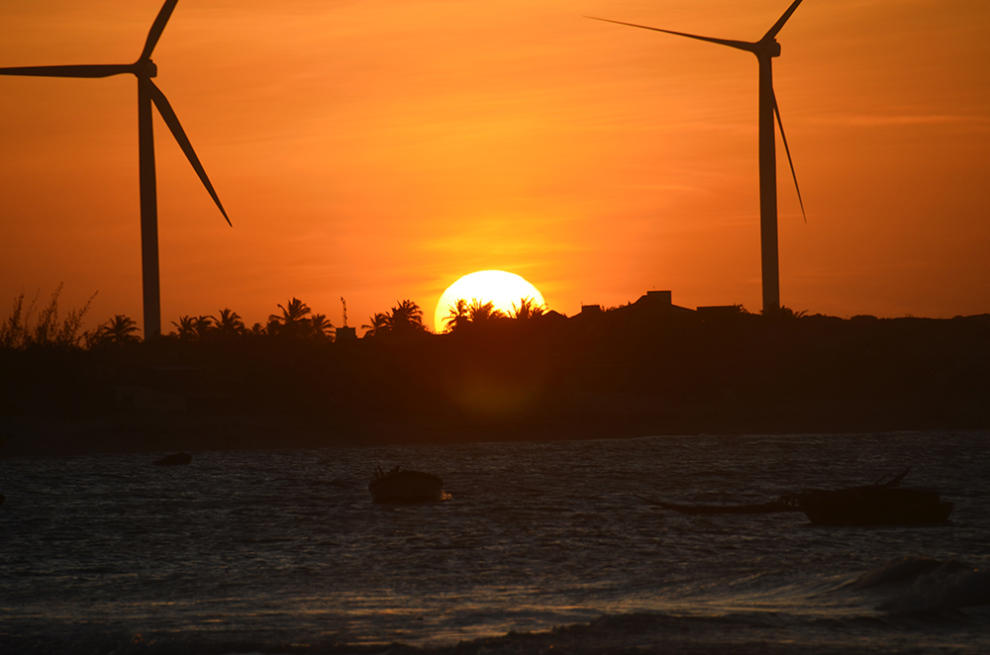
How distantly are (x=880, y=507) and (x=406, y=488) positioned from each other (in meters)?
30.0

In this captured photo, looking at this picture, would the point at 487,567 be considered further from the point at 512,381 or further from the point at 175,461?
the point at 512,381

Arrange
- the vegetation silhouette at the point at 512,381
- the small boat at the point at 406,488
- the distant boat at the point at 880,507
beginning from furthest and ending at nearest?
the vegetation silhouette at the point at 512,381
the small boat at the point at 406,488
the distant boat at the point at 880,507

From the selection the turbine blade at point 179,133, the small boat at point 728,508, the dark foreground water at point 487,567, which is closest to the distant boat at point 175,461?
the dark foreground water at point 487,567

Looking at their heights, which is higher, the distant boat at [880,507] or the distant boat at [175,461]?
the distant boat at [175,461]

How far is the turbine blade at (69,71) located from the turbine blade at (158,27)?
2.60 meters

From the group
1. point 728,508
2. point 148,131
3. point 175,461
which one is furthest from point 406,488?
point 148,131

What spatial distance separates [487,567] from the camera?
4991cm

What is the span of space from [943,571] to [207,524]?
1747 inches

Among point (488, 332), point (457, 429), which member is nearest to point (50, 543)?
point (457, 429)

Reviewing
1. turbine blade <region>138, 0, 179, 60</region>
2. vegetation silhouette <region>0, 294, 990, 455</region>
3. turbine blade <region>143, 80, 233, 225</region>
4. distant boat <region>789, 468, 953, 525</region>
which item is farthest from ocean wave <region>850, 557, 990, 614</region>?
vegetation silhouette <region>0, 294, 990, 455</region>

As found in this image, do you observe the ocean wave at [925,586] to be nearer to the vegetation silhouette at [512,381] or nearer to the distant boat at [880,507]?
the distant boat at [880,507]

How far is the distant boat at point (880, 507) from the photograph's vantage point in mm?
61000

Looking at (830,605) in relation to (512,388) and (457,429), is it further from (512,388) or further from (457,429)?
(512,388)

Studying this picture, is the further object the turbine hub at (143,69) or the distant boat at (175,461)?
the distant boat at (175,461)
